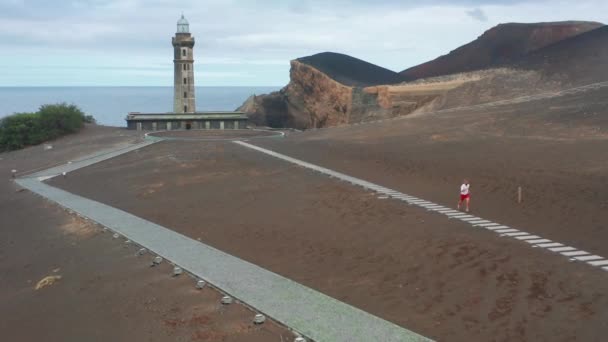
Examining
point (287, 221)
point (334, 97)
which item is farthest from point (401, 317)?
point (334, 97)

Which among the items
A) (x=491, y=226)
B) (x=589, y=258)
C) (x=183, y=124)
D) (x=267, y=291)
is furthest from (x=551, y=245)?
(x=183, y=124)

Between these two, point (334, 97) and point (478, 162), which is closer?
point (478, 162)

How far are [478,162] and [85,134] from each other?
40.6 m

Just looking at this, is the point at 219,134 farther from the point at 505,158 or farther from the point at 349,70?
the point at 505,158

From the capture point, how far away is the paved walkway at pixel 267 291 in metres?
9.79

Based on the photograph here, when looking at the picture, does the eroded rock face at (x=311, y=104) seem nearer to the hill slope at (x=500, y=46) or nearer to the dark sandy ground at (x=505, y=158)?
the dark sandy ground at (x=505, y=158)

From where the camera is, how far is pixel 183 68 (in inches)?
2657

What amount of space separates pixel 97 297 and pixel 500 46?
220 feet

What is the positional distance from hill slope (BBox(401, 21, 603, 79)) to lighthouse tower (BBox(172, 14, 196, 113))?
85.9ft

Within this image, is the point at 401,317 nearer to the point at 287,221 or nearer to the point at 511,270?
the point at 511,270

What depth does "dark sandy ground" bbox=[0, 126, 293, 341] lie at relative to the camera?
34.4 ft

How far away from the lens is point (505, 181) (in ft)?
75.9

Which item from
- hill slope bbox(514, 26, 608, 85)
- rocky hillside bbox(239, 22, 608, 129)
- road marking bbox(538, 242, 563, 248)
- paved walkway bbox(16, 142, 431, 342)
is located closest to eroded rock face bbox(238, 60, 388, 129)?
rocky hillside bbox(239, 22, 608, 129)

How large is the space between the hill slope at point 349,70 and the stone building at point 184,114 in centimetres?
969
